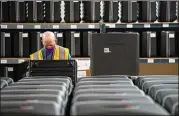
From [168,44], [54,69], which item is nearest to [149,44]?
[168,44]

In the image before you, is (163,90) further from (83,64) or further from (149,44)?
(149,44)

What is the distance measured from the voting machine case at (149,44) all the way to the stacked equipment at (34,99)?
135 inches

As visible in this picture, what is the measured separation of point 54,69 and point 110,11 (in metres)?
2.82

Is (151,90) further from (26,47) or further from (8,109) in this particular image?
(26,47)

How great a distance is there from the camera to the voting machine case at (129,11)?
5871mm

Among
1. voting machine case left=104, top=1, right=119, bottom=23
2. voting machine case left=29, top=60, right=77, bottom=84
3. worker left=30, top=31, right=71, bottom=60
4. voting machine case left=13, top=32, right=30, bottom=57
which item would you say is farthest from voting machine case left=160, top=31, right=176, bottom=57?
voting machine case left=29, top=60, right=77, bottom=84

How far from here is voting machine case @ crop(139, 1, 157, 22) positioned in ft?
19.3

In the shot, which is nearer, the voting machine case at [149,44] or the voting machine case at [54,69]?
the voting machine case at [54,69]

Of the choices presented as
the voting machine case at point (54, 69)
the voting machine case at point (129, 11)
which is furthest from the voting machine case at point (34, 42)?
the voting machine case at point (54, 69)

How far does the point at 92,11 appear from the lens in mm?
5867

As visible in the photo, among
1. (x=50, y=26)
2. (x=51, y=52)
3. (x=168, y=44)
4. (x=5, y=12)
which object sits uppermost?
(x=5, y=12)

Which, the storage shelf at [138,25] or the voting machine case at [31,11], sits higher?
the voting machine case at [31,11]

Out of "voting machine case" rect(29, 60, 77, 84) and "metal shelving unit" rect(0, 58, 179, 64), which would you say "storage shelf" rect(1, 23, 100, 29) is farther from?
"voting machine case" rect(29, 60, 77, 84)

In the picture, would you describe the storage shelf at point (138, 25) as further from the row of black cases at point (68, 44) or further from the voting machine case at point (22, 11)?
the voting machine case at point (22, 11)
